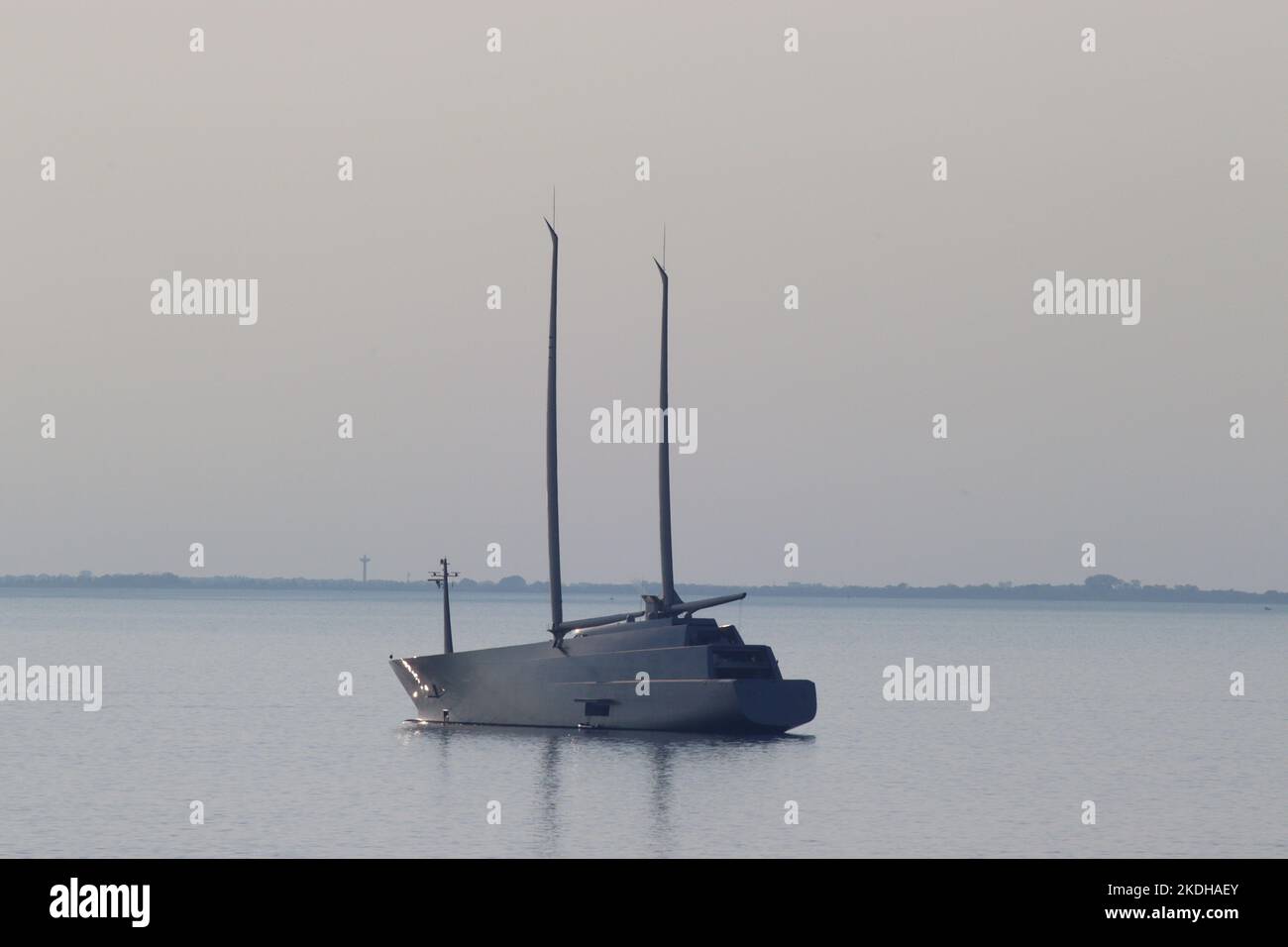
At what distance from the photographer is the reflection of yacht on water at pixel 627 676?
188ft

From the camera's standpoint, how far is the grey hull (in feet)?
188

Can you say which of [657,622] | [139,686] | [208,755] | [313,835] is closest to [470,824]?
[313,835]

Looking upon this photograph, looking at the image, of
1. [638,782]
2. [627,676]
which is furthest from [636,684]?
[638,782]

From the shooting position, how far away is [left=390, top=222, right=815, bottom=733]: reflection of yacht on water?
57.3m

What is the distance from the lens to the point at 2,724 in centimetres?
7988

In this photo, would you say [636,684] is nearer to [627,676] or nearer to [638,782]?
[627,676]

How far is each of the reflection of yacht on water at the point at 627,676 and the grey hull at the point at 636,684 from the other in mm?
32

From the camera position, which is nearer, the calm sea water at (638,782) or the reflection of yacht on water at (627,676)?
the calm sea water at (638,782)

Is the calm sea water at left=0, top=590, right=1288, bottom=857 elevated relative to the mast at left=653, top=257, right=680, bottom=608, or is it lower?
lower

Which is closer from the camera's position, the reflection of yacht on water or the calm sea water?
the calm sea water

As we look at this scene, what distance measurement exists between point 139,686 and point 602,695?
56.1 metres

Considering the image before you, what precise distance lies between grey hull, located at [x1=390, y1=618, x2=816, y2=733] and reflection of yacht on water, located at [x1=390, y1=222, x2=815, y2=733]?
0.03m

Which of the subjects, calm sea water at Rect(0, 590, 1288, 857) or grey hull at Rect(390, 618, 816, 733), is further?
grey hull at Rect(390, 618, 816, 733)
